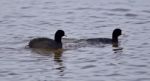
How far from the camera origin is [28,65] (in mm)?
19062

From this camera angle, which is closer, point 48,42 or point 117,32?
point 48,42

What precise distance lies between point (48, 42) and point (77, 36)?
6.94ft

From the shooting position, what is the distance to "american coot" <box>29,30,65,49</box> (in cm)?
2166

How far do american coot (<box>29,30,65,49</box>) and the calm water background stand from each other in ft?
1.31

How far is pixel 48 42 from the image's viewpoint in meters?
21.9

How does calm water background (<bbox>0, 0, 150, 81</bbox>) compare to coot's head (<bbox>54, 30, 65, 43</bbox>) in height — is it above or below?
below

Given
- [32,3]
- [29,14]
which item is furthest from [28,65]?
[32,3]

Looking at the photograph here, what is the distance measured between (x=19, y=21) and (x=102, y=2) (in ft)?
20.2

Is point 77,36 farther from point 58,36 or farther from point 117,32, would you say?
point 58,36

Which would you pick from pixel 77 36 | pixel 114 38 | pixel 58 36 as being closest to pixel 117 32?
pixel 114 38

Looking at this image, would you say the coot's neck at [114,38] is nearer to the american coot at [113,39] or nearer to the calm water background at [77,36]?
the american coot at [113,39]

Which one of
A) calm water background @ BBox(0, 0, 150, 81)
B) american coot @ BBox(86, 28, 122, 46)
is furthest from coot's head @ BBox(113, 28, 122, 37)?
calm water background @ BBox(0, 0, 150, 81)

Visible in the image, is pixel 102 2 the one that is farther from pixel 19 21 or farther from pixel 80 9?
pixel 19 21

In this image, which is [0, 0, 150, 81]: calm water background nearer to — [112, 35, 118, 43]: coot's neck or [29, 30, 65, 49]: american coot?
[112, 35, 118, 43]: coot's neck
